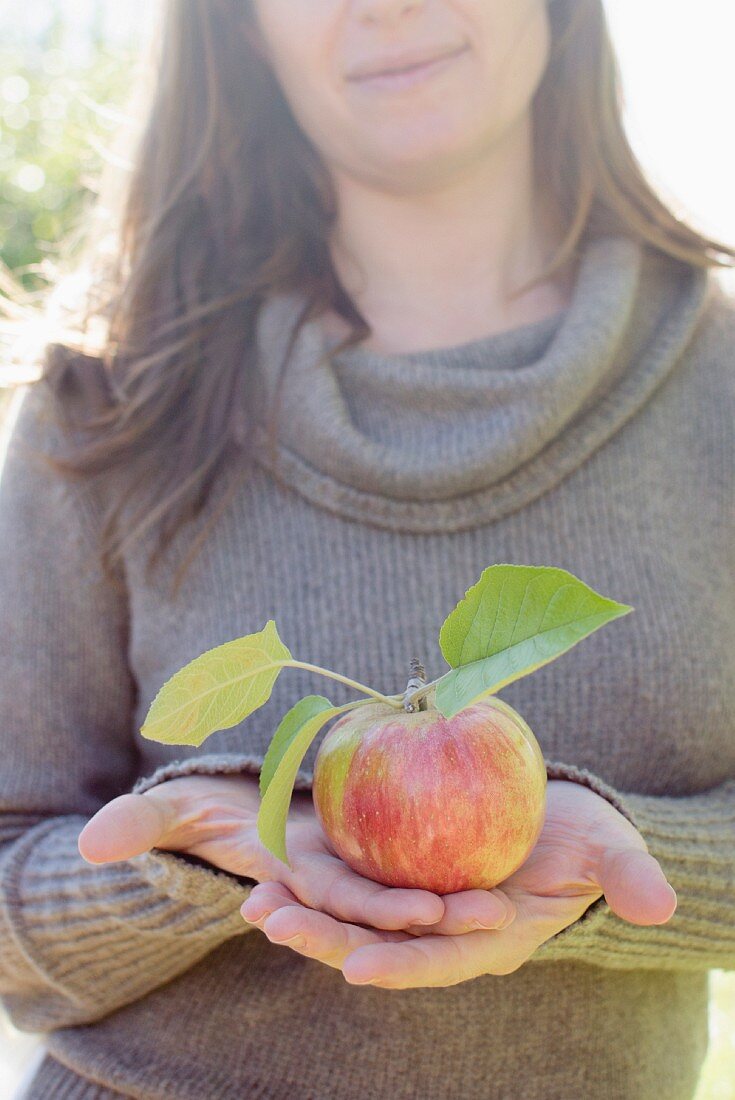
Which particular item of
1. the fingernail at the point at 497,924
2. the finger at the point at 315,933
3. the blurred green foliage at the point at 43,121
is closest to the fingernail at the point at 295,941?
the finger at the point at 315,933

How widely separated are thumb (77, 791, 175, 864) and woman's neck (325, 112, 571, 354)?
0.79 meters

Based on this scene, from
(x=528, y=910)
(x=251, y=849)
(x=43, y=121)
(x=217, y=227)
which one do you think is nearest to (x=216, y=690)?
(x=251, y=849)

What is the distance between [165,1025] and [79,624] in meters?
0.47

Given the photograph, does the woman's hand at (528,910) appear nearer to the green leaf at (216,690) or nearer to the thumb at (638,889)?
the thumb at (638,889)

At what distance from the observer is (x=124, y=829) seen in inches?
31.9

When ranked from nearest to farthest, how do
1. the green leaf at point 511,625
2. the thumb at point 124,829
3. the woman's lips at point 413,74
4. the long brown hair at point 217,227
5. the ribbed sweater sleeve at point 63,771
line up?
1. the green leaf at point 511,625
2. the thumb at point 124,829
3. the ribbed sweater sleeve at point 63,771
4. the woman's lips at point 413,74
5. the long brown hair at point 217,227

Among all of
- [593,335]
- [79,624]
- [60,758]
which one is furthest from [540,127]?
[60,758]

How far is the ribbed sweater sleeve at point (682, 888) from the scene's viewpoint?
98cm

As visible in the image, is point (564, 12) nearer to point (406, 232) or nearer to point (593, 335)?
point (406, 232)

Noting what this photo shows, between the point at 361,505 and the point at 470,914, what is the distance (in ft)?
2.06

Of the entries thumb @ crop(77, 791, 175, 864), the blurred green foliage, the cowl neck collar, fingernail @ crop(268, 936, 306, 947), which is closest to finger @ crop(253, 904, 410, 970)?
fingernail @ crop(268, 936, 306, 947)

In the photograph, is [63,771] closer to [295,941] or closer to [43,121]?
[295,941]

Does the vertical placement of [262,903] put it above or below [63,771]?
above

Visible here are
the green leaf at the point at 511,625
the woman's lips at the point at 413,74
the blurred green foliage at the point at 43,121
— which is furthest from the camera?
the blurred green foliage at the point at 43,121
